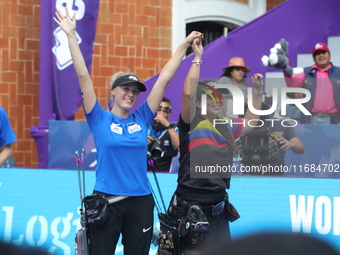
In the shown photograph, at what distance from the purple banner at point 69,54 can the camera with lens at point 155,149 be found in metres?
2.66

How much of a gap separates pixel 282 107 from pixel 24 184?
2815 millimetres

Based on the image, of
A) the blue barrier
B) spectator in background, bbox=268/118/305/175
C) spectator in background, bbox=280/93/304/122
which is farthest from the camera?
spectator in background, bbox=280/93/304/122

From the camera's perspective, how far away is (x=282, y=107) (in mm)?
6793

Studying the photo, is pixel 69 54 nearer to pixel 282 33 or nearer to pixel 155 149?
pixel 155 149

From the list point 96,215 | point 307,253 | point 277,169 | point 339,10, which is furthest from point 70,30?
point 339,10

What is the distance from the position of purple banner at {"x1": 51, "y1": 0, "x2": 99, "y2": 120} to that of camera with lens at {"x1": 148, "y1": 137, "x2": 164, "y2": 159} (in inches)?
105

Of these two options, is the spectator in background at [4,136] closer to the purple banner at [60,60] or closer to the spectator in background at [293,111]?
the spectator in background at [293,111]

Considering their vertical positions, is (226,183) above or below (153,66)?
below

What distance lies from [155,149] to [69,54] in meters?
2.87

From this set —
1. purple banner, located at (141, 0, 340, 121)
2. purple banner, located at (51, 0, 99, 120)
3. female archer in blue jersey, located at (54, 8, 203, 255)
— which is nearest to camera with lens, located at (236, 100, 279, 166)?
female archer in blue jersey, located at (54, 8, 203, 255)

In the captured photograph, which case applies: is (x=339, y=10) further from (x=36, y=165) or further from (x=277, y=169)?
(x=36, y=165)

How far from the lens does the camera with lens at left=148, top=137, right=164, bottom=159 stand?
7.36m

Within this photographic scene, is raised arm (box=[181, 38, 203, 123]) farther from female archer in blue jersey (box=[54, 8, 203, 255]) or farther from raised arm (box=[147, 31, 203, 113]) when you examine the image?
female archer in blue jersey (box=[54, 8, 203, 255])

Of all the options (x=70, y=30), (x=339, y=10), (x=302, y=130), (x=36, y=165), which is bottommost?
(x=36, y=165)
